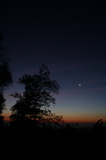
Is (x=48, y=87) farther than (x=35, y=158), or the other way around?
(x=48, y=87)

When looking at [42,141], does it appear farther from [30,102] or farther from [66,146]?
[30,102]

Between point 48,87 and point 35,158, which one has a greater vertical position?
point 48,87

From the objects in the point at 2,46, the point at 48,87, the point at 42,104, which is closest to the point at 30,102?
the point at 42,104

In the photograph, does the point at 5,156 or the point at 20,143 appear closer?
the point at 5,156

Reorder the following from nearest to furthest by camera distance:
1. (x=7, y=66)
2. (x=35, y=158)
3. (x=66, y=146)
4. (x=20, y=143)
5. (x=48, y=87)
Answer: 1. (x=35, y=158)
2. (x=66, y=146)
3. (x=20, y=143)
4. (x=7, y=66)
5. (x=48, y=87)

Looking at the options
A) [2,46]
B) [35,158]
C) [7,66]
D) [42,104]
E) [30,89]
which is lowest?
[35,158]

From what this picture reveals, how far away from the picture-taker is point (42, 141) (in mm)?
2525

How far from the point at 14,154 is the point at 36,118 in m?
18.3

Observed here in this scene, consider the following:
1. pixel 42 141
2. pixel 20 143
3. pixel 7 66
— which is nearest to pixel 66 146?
pixel 42 141

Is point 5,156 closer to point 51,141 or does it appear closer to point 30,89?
point 51,141

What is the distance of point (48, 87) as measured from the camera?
21734 millimetres

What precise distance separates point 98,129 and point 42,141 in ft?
5.14

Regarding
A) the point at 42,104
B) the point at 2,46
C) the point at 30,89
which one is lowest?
the point at 42,104

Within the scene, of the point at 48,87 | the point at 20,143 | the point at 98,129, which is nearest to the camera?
the point at 20,143
